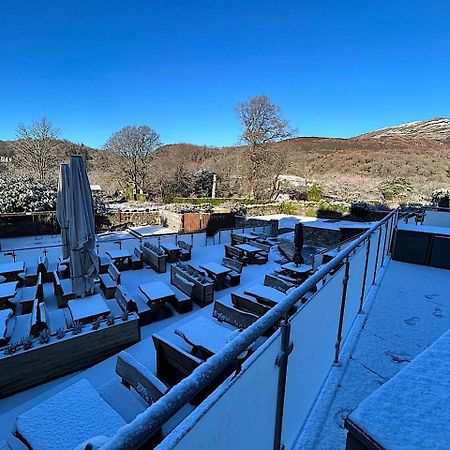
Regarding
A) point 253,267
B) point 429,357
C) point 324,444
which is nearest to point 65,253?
point 253,267

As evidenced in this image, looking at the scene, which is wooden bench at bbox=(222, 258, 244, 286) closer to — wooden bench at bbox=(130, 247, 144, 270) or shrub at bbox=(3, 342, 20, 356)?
wooden bench at bbox=(130, 247, 144, 270)

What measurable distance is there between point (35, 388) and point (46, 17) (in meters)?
18.4

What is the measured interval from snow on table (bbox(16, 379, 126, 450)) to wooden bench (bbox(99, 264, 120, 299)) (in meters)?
3.61

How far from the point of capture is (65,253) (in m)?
6.06

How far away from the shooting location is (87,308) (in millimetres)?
5074

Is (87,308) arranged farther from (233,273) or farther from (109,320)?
(233,273)

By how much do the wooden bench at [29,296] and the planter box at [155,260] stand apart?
290cm

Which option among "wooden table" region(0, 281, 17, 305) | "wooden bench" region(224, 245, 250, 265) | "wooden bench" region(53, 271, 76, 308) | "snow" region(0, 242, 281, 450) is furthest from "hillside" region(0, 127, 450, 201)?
"wooden table" region(0, 281, 17, 305)

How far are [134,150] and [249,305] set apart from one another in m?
22.5

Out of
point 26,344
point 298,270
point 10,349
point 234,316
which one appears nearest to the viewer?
point 10,349

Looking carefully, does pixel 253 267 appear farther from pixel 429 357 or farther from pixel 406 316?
pixel 429 357

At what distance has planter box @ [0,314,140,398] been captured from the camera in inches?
149

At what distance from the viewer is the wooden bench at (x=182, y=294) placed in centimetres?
598

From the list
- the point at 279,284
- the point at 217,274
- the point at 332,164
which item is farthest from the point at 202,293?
the point at 332,164
